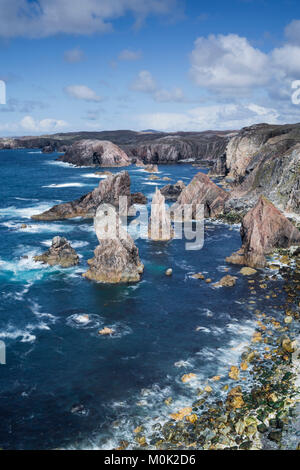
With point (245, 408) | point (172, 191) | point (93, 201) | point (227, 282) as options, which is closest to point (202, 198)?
point (172, 191)

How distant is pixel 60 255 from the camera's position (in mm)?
60375

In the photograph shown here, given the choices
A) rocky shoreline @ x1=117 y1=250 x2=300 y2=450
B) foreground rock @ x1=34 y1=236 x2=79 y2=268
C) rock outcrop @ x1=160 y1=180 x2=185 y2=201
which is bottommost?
rocky shoreline @ x1=117 y1=250 x2=300 y2=450

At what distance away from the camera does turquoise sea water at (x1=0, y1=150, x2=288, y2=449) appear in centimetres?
2914

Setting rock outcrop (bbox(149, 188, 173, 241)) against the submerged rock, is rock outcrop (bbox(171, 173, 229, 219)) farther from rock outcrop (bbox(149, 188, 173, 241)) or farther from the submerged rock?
the submerged rock

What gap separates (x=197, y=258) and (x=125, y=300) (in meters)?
20.2

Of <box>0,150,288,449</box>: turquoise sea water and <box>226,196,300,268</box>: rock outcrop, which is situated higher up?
<box>226,196,300,268</box>: rock outcrop

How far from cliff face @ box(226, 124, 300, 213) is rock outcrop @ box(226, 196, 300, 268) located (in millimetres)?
20169

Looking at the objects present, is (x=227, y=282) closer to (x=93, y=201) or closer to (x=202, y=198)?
(x=202, y=198)

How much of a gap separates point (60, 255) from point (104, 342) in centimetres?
2449

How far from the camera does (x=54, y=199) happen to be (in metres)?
116

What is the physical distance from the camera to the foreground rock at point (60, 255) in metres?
60.0

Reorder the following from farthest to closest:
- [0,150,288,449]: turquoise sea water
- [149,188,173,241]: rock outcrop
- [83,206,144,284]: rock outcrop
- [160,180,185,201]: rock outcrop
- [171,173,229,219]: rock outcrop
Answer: [160,180,185,201]: rock outcrop → [171,173,229,219]: rock outcrop → [149,188,173,241]: rock outcrop → [83,206,144,284]: rock outcrop → [0,150,288,449]: turquoise sea water

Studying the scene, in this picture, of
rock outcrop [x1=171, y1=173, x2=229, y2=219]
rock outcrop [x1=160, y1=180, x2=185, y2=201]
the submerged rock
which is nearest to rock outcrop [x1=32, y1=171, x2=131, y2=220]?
rock outcrop [x1=160, y1=180, x2=185, y2=201]

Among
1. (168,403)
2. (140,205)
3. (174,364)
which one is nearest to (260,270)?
(174,364)
